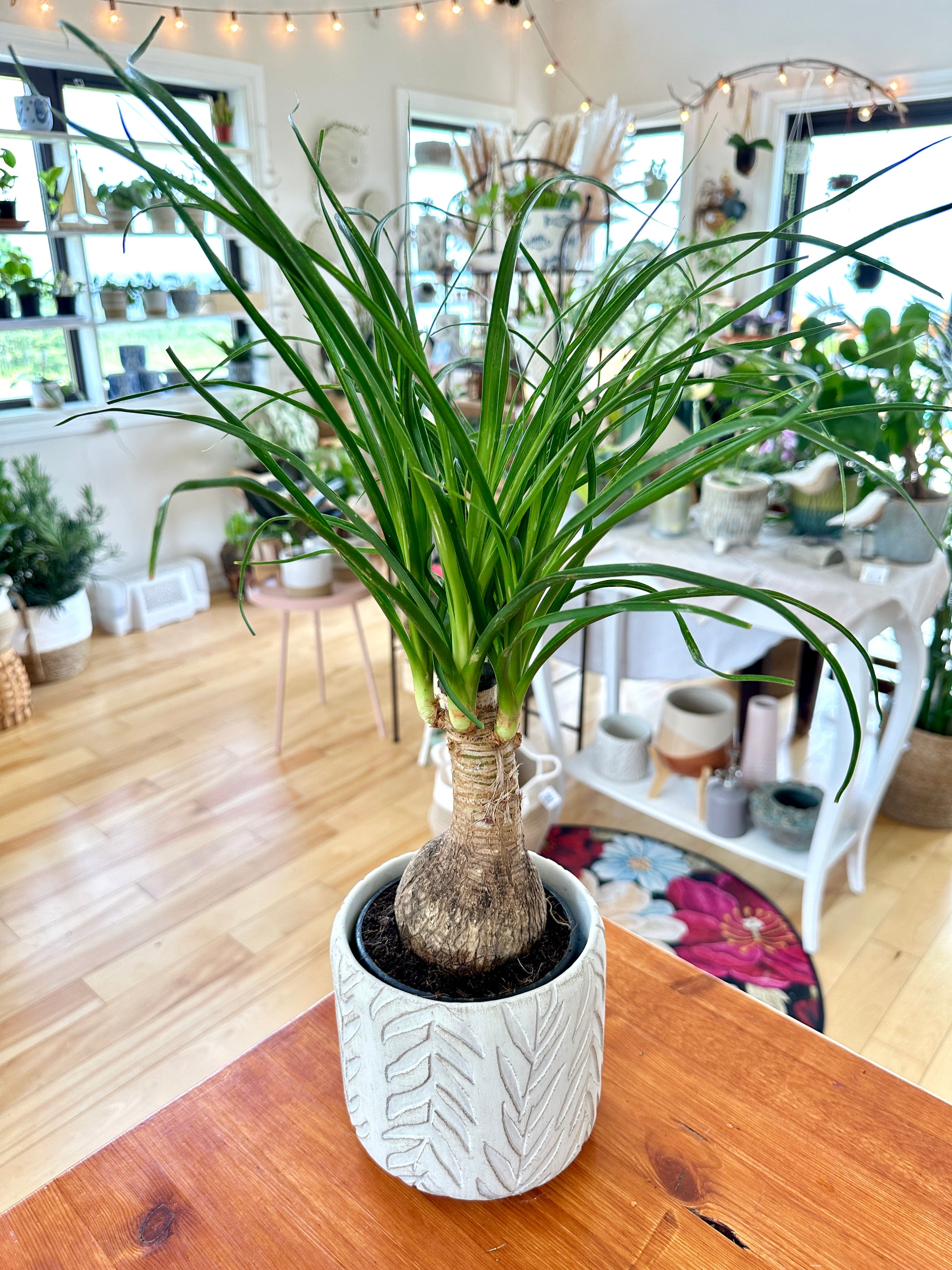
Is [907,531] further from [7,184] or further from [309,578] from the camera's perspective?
[7,184]

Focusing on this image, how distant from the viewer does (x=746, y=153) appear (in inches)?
187

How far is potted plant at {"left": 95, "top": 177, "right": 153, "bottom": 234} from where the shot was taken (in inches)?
142

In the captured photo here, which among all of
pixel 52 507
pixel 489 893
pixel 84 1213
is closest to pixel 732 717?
pixel 489 893

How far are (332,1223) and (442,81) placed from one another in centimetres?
539

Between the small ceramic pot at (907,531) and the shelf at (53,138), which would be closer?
the small ceramic pot at (907,531)

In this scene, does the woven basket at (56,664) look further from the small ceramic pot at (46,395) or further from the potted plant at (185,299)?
the potted plant at (185,299)

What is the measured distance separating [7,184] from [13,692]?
1779 mm

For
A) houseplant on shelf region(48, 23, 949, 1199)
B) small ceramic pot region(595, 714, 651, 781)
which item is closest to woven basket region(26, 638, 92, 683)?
small ceramic pot region(595, 714, 651, 781)

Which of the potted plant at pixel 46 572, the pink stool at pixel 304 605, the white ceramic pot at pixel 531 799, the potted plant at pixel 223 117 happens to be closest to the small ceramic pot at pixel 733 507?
the white ceramic pot at pixel 531 799

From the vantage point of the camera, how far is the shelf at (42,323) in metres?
3.47

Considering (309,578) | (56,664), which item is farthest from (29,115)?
(309,578)

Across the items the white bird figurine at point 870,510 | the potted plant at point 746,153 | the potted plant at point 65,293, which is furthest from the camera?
the potted plant at point 746,153

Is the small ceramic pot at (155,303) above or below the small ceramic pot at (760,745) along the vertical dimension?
above

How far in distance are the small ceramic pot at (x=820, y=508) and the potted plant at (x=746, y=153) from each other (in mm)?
3295
